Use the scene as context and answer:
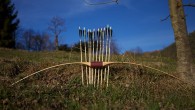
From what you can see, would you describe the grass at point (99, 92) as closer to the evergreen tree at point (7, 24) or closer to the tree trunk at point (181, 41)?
the tree trunk at point (181, 41)

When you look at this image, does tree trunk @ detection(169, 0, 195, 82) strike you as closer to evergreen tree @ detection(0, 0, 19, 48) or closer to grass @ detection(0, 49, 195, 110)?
grass @ detection(0, 49, 195, 110)

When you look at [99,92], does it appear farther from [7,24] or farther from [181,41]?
[7,24]

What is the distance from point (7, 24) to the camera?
48.3 m

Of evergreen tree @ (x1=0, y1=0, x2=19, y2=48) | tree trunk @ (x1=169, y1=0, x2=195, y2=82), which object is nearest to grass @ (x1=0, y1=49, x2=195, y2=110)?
tree trunk @ (x1=169, y1=0, x2=195, y2=82)

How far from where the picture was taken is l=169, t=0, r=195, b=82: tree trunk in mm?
9608

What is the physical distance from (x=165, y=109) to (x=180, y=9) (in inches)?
174

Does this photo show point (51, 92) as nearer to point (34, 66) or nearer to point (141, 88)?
point (141, 88)

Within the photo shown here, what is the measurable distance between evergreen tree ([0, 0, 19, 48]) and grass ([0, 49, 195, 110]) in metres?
37.5

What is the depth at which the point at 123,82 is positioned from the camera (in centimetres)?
966

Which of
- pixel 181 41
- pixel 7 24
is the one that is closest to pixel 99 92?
pixel 181 41

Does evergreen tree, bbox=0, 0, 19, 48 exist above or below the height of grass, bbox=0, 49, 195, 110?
Result: above

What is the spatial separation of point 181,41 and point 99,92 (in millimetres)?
3165

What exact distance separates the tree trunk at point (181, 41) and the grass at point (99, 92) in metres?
0.45

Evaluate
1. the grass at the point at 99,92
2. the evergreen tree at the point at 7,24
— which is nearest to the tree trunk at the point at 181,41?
the grass at the point at 99,92
